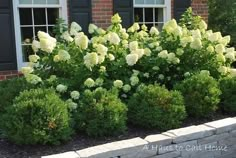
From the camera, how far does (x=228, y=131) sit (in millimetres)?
3572

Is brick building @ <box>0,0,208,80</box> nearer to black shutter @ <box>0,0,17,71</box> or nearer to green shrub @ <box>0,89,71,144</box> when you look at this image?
black shutter @ <box>0,0,17,71</box>

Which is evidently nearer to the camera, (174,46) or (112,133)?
(112,133)

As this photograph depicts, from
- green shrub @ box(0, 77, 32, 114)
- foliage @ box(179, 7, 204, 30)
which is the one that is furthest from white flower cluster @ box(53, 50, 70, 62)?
foliage @ box(179, 7, 204, 30)

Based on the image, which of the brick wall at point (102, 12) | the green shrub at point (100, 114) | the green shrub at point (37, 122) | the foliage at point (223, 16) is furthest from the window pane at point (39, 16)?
the foliage at point (223, 16)

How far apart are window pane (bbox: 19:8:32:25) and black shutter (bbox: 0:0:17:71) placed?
277mm

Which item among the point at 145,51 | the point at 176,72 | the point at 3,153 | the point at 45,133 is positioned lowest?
the point at 3,153

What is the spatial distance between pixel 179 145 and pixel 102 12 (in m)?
3.47

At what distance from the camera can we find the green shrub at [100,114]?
3250mm

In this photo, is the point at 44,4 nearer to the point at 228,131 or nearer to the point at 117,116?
the point at 117,116

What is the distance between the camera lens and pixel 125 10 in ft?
20.7

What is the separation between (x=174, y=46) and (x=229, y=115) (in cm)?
103

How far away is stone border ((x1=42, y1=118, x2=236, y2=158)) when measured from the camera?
2887 mm

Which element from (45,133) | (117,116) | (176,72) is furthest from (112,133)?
(176,72)

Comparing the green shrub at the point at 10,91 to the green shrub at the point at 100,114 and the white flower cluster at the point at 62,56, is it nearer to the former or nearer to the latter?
the white flower cluster at the point at 62,56
